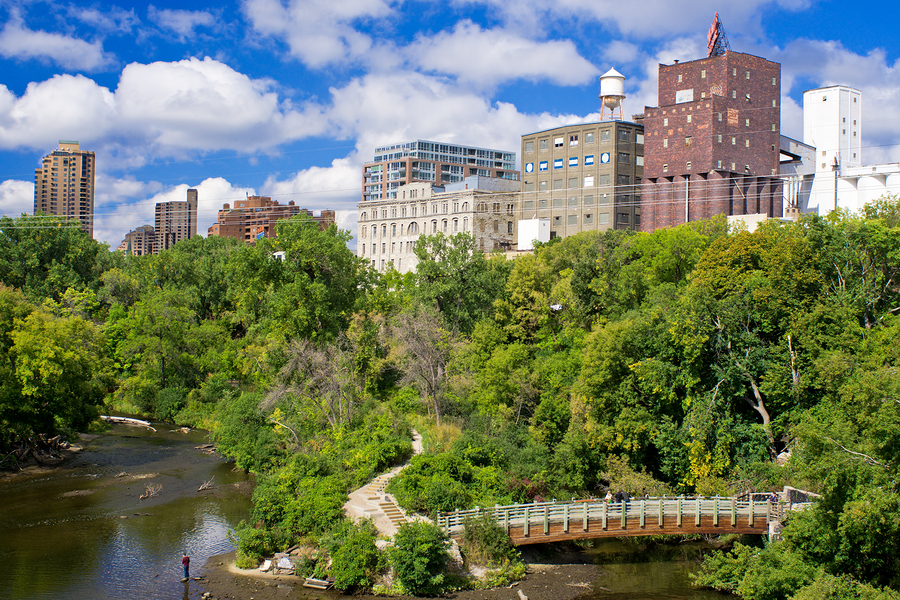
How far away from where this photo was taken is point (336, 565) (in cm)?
2856

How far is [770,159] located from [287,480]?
2363 inches

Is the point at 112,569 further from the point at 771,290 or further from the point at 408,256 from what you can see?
the point at 408,256

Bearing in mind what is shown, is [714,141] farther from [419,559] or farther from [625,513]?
[419,559]

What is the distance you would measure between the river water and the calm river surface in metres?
0.05

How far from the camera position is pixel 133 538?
34.3 metres

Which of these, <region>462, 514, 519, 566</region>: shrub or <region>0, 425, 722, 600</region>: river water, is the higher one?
<region>462, 514, 519, 566</region>: shrub

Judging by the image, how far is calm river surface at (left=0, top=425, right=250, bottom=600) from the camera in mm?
29453

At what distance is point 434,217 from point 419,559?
3096 inches

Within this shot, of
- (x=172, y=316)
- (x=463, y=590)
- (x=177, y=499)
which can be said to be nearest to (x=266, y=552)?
(x=463, y=590)

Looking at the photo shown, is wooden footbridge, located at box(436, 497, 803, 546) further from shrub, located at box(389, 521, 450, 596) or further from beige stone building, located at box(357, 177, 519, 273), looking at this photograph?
beige stone building, located at box(357, 177, 519, 273)

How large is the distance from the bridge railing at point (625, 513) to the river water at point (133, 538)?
2605 mm

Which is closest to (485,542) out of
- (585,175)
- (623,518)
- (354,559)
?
(354,559)

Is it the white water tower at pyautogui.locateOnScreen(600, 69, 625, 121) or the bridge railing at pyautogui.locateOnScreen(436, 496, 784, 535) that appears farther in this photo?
the white water tower at pyautogui.locateOnScreen(600, 69, 625, 121)

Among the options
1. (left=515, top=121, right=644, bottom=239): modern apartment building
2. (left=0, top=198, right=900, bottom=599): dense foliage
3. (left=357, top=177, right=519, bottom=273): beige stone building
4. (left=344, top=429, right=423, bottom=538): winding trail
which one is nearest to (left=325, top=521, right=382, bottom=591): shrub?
(left=0, top=198, right=900, bottom=599): dense foliage
